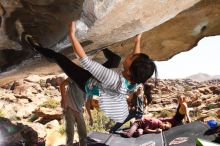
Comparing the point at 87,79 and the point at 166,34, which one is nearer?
the point at 87,79

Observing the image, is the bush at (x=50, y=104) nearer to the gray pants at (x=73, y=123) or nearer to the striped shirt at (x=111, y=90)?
the gray pants at (x=73, y=123)

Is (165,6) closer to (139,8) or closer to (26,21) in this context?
(139,8)

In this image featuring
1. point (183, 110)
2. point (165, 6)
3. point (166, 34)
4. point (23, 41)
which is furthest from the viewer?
point (183, 110)

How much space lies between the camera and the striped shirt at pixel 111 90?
8.81ft

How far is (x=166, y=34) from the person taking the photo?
6102 millimetres

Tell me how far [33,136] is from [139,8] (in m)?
6.94

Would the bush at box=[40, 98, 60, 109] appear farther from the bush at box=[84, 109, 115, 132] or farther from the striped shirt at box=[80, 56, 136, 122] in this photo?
the striped shirt at box=[80, 56, 136, 122]

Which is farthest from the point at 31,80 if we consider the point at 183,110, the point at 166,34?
the point at 166,34

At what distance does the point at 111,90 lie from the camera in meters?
2.83

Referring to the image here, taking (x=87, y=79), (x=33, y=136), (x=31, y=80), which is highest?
(x=31, y=80)

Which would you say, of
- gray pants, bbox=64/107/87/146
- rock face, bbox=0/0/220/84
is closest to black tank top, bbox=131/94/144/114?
gray pants, bbox=64/107/87/146

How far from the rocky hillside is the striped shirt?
4.47 m

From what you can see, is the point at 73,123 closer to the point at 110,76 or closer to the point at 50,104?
the point at 110,76

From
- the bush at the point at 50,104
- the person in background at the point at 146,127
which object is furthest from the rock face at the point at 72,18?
the bush at the point at 50,104
